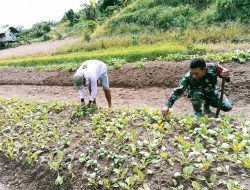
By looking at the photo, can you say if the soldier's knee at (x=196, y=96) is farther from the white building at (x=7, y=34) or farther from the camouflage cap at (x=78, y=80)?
the white building at (x=7, y=34)

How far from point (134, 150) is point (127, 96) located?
601cm

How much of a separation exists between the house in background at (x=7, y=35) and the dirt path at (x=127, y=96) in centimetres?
3771

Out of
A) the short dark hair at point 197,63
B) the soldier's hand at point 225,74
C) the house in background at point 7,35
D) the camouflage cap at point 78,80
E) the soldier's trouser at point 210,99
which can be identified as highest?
the short dark hair at point 197,63

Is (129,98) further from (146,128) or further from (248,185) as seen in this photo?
(248,185)

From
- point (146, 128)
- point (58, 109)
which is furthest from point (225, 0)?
point (146, 128)

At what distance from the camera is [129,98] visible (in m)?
11.0

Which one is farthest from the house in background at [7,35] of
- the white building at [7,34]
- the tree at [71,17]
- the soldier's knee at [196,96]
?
the soldier's knee at [196,96]

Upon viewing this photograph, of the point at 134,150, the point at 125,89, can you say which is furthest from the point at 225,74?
the point at 125,89

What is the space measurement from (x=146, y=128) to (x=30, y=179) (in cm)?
213

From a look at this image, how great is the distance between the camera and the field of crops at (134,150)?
4.48 m

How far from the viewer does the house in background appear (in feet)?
167

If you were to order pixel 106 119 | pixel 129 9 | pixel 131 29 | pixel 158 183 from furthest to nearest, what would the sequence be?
pixel 129 9 < pixel 131 29 < pixel 106 119 < pixel 158 183

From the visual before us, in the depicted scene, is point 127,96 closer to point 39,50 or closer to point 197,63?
point 197,63

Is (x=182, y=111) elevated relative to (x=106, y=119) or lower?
lower
